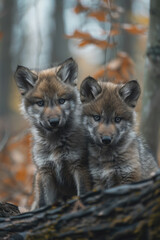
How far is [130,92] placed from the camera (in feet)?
17.8

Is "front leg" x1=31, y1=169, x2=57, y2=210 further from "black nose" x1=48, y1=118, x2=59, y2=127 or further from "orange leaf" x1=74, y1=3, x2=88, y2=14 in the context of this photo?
"orange leaf" x1=74, y1=3, x2=88, y2=14

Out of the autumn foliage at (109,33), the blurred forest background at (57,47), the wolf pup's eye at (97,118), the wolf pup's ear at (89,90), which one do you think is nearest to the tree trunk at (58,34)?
the blurred forest background at (57,47)

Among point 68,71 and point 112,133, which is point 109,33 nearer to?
point 68,71

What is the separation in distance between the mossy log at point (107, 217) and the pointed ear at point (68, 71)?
9.08 ft

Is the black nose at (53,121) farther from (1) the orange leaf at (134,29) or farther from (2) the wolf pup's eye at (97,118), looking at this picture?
(1) the orange leaf at (134,29)

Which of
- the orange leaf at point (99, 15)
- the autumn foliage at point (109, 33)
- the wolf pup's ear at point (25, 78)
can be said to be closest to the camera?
the wolf pup's ear at point (25, 78)

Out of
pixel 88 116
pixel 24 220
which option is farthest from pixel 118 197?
pixel 88 116

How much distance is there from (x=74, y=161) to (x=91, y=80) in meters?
1.13

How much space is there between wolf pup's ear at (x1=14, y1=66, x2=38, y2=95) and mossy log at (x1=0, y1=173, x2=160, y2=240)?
270 cm

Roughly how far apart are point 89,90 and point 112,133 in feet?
2.70

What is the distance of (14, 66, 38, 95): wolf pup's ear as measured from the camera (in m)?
5.74

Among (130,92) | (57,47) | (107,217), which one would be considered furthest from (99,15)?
(57,47)

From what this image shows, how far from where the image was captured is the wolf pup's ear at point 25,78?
226 inches

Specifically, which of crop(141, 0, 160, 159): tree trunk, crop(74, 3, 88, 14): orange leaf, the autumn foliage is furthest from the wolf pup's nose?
crop(74, 3, 88, 14): orange leaf
